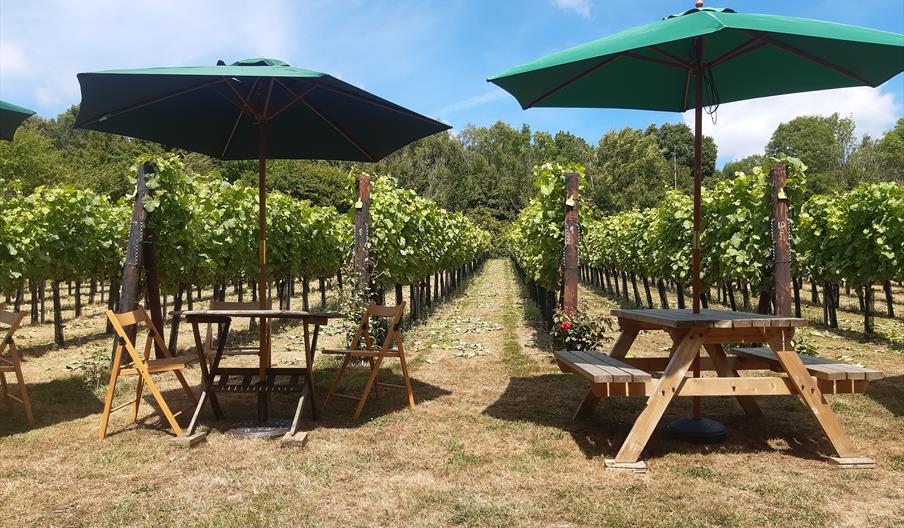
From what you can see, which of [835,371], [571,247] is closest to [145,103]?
[571,247]

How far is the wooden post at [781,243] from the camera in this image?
6.71 meters

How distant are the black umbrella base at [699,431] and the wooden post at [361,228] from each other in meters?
4.36

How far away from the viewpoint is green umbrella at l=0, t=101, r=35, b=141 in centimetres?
423

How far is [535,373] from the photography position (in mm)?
6312

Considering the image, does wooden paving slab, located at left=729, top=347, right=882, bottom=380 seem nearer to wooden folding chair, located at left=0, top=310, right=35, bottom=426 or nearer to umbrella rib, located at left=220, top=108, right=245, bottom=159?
umbrella rib, located at left=220, top=108, right=245, bottom=159

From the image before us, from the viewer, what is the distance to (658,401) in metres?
3.43

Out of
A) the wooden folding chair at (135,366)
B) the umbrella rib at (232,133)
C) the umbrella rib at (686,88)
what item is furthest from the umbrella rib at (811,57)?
the wooden folding chair at (135,366)

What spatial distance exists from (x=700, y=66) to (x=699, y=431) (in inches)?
90.4

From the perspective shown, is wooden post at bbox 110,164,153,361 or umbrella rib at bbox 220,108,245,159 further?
wooden post at bbox 110,164,153,361

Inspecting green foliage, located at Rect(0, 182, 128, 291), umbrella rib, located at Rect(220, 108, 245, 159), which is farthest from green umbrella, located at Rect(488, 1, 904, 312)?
green foliage, located at Rect(0, 182, 128, 291)

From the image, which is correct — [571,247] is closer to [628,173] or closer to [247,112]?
[247,112]

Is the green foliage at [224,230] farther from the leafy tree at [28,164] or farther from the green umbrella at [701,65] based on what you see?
the leafy tree at [28,164]

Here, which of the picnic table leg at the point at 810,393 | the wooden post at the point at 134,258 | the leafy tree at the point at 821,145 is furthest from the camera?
the leafy tree at the point at 821,145

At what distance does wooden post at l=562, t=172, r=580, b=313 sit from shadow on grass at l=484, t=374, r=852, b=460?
4.68ft
